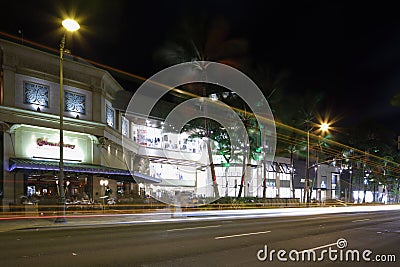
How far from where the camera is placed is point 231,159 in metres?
41.9

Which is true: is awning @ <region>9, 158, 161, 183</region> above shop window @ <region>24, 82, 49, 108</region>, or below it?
below

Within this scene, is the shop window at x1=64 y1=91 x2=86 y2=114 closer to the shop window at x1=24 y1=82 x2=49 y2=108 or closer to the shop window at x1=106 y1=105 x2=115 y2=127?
the shop window at x1=24 y1=82 x2=49 y2=108

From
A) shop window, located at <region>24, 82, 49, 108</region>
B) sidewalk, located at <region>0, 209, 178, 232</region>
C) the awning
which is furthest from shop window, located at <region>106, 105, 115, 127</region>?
sidewalk, located at <region>0, 209, 178, 232</region>

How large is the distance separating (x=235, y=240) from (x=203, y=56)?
2390 cm

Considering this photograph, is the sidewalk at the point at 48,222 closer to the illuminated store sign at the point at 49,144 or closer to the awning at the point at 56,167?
the awning at the point at 56,167
